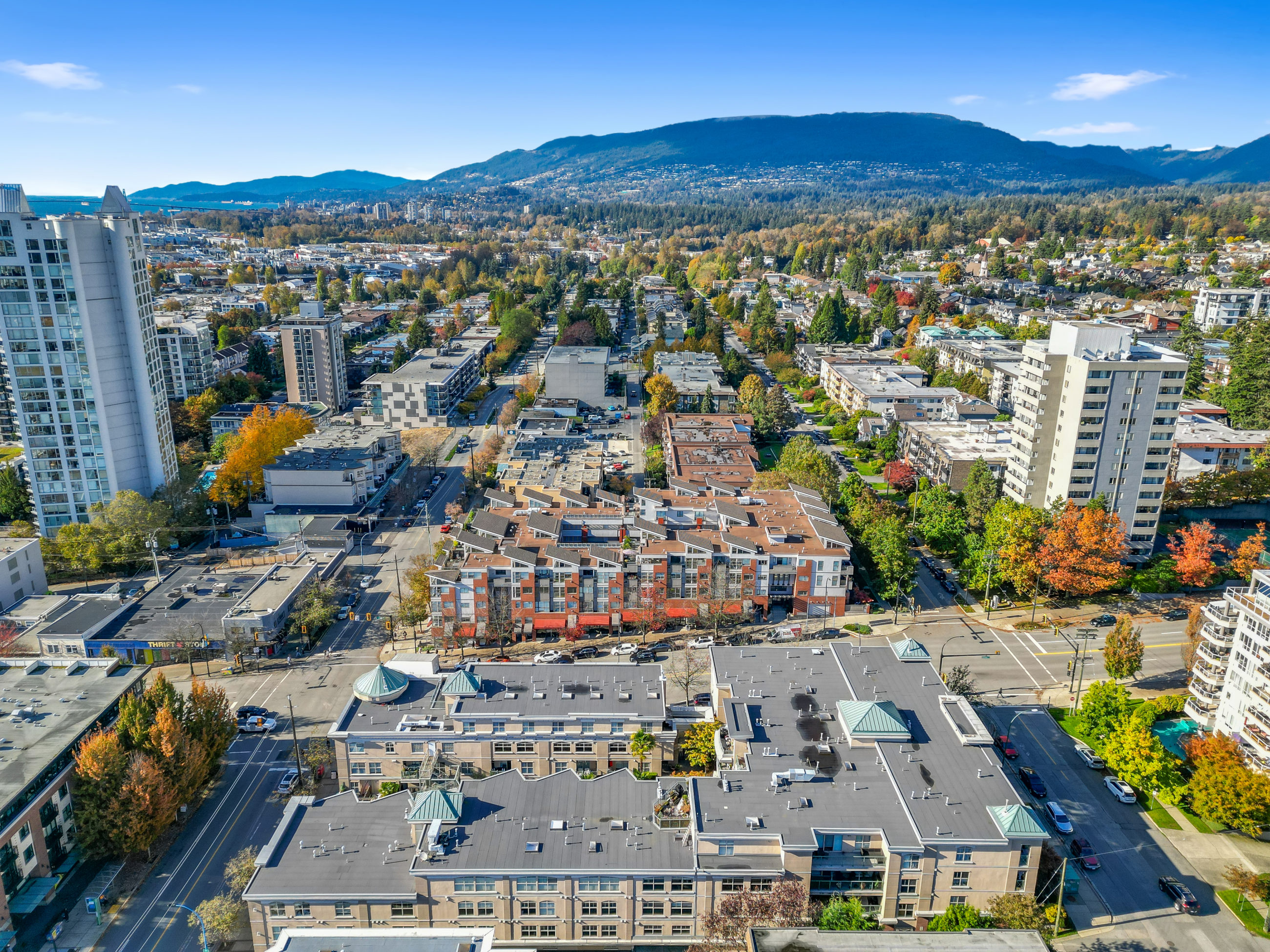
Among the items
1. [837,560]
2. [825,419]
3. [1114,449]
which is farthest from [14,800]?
[825,419]

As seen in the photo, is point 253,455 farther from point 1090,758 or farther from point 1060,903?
point 1060,903

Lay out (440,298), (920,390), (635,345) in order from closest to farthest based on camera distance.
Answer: (920,390) < (635,345) < (440,298)

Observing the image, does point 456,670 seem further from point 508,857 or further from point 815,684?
point 815,684

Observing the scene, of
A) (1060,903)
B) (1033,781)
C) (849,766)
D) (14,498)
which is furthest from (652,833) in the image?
(14,498)

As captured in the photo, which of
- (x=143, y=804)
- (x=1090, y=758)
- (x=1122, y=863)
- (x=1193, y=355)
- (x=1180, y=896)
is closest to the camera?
(x=1180, y=896)

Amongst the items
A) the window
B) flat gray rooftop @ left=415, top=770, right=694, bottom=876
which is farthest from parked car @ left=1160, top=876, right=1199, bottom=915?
the window

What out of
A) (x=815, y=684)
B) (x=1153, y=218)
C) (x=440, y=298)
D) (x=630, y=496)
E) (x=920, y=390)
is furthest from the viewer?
(x=1153, y=218)
